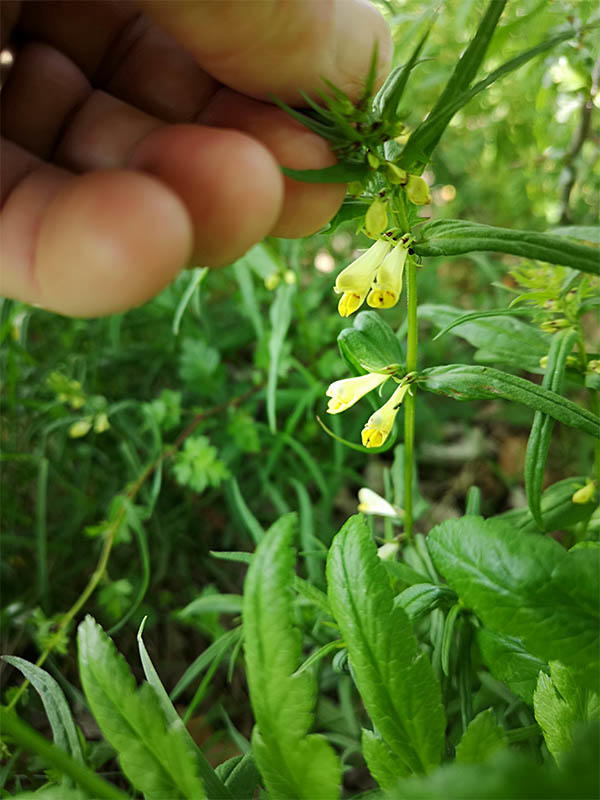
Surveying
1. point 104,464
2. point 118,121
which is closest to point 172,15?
point 118,121

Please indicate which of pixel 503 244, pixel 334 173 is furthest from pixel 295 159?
pixel 503 244

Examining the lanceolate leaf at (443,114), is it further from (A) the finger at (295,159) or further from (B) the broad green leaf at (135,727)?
(B) the broad green leaf at (135,727)

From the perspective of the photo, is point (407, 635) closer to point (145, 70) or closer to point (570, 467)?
point (145, 70)

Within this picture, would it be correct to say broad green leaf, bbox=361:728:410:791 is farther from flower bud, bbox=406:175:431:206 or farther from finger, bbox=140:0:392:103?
finger, bbox=140:0:392:103

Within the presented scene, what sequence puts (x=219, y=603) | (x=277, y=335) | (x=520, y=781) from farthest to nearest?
(x=277, y=335) → (x=219, y=603) → (x=520, y=781)

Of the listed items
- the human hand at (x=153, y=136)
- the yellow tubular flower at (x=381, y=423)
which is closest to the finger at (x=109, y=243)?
the human hand at (x=153, y=136)

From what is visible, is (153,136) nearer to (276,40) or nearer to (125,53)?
(276,40)
